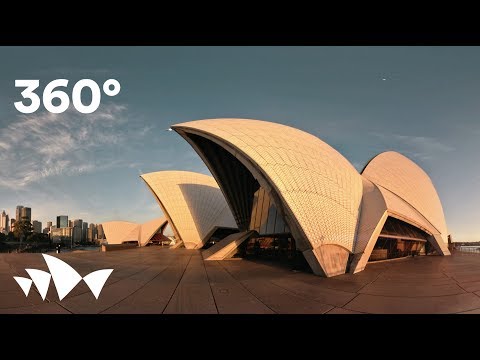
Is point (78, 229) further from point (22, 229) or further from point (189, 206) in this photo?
point (189, 206)

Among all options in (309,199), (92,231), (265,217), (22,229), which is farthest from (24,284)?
(92,231)

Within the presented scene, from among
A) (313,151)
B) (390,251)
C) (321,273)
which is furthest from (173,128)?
(390,251)

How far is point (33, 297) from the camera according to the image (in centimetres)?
764

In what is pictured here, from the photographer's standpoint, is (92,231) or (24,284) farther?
(92,231)

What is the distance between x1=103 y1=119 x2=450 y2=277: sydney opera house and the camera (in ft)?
40.9

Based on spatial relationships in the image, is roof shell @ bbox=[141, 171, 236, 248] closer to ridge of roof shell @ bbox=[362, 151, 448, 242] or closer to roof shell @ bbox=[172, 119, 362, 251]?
ridge of roof shell @ bbox=[362, 151, 448, 242]

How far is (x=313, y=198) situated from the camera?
12.9m

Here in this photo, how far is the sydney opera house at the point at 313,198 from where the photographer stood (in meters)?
12.5

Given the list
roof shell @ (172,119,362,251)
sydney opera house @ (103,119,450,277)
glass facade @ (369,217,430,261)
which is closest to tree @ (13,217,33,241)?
sydney opera house @ (103,119,450,277)

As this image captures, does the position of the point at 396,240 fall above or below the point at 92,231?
above

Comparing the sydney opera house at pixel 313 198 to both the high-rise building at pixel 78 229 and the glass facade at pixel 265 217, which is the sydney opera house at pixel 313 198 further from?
the high-rise building at pixel 78 229

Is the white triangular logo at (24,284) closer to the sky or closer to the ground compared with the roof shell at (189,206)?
closer to the ground

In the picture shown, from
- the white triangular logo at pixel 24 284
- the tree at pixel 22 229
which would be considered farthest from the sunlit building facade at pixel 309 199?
the tree at pixel 22 229
